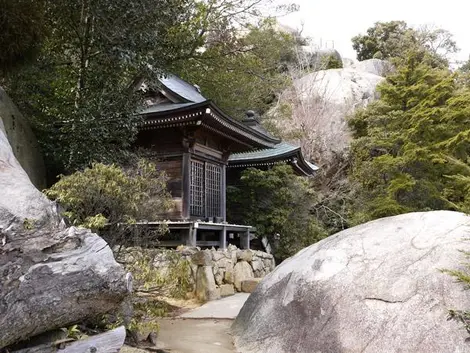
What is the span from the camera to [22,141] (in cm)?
888

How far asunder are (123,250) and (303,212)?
11.2m

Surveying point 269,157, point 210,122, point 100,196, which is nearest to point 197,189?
point 210,122

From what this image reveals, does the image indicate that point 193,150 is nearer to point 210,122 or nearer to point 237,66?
point 210,122

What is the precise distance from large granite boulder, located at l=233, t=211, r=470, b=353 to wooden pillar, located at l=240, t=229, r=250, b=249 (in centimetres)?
745

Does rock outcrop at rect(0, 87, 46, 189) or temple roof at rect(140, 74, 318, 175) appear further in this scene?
temple roof at rect(140, 74, 318, 175)

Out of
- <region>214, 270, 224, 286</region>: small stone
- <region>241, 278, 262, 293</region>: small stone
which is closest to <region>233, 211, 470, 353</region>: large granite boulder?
<region>214, 270, 224, 286</region>: small stone

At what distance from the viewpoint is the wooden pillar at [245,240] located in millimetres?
13633

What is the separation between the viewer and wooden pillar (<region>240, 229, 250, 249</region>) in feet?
44.7

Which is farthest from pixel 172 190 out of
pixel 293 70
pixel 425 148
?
pixel 293 70

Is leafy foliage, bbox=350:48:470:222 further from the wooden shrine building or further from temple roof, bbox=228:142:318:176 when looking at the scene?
the wooden shrine building

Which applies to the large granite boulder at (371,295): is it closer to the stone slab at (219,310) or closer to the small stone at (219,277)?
the stone slab at (219,310)

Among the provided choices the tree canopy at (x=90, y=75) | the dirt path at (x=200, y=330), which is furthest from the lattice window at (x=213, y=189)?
the dirt path at (x=200, y=330)

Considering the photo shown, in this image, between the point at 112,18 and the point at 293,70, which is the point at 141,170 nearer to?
the point at 112,18

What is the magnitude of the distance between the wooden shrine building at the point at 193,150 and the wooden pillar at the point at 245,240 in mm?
32
